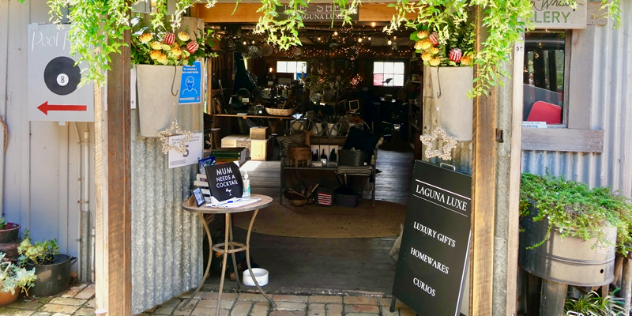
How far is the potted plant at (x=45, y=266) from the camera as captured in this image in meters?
4.48

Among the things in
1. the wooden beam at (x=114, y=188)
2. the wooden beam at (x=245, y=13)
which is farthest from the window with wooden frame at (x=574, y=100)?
the wooden beam at (x=114, y=188)

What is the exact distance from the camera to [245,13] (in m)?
5.80

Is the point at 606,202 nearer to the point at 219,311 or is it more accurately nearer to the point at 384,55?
the point at 219,311

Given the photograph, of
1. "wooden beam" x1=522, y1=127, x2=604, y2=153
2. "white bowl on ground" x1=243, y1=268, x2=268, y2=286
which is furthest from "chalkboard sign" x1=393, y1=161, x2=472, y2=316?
"white bowl on ground" x1=243, y1=268, x2=268, y2=286

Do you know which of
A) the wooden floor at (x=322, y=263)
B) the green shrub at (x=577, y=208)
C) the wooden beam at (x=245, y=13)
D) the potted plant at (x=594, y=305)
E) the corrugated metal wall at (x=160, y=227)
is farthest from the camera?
the wooden beam at (x=245, y=13)

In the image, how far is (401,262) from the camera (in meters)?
4.18

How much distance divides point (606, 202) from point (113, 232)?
9.74 ft

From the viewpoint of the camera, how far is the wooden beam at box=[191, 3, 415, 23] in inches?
216

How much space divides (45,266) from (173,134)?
1524mm

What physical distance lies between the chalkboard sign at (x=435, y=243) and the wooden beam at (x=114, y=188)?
1847mm

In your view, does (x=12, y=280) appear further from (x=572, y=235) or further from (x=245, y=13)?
(x=572, y=235)

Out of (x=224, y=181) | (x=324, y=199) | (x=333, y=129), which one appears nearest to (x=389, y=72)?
(x=333, y=129)

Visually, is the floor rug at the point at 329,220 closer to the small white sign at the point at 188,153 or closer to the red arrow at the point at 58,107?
the small white sign at the point at 188,153

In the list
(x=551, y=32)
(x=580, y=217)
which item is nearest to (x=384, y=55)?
(x=551, y=32)
